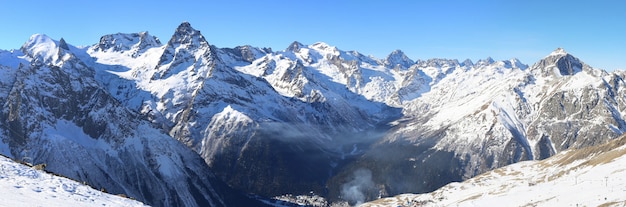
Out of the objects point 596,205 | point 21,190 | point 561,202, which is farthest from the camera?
point 561,202

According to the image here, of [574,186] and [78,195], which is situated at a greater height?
[574,186]

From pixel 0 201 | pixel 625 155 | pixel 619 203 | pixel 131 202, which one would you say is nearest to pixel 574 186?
pixel 625 155

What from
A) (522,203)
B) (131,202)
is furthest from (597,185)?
(131,202)

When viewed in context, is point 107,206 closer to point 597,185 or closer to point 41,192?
point 41,192

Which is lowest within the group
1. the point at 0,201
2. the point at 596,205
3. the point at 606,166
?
the point at 0,201

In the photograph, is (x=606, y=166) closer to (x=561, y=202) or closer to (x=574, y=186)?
(x=574, y=186)

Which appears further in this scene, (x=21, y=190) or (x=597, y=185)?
(x=597, y=185)

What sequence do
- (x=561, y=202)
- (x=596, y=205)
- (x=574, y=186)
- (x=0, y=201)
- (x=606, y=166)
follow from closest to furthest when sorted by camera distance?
1. (x=0, y=201)
2. (x=596, y=205)
3. (x=561, y=202)
4. (x=574, y=186)
5. (x=606, y=166)
